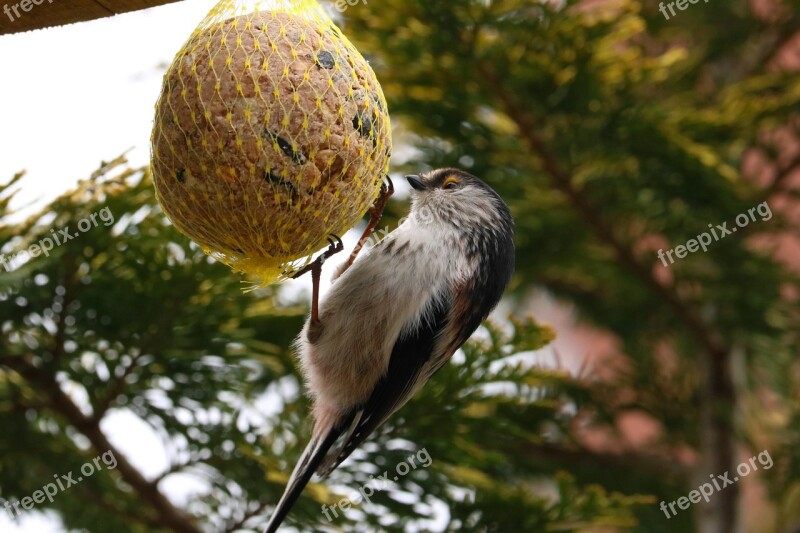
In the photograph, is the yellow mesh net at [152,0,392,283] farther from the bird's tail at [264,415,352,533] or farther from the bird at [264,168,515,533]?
the bird's tail at [264,415,352,533]

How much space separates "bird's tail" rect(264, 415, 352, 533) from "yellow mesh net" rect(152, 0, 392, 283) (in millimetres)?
691

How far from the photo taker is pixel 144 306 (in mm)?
2568

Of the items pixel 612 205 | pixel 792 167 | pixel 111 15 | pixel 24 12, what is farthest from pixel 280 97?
pixel 792 167

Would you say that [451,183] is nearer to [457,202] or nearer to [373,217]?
[457,202]

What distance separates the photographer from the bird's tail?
2.41 metres

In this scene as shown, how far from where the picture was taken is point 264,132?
6.17ft

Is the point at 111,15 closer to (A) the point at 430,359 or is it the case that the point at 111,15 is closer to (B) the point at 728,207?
(A) the point at 430,359

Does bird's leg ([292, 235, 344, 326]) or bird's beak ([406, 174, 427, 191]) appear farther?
bird's beak ([406, 174, 427, 191])

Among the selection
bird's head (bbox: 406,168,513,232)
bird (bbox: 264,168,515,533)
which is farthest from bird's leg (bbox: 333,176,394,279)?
bird's head (bbox: 406,168,513,232)

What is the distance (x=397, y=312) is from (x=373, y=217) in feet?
0.89

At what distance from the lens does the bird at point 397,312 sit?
2.54m

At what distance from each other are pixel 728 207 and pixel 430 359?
147 centimetres

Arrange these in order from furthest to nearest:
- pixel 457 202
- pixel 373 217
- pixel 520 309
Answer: pixel 520 309, pixel 457 202, pixel 373 217

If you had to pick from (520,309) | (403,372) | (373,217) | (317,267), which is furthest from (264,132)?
(520,309)
